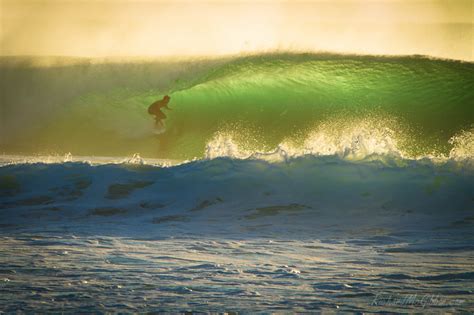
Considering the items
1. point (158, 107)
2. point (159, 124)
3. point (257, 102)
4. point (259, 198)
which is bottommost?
point (259, 198)

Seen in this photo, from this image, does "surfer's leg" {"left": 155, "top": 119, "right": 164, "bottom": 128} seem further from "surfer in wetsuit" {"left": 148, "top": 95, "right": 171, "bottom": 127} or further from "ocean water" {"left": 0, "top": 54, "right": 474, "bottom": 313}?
"surfer in wetsuit" {"left": 148, "top": 95, "right": 171, "bottom": 127}

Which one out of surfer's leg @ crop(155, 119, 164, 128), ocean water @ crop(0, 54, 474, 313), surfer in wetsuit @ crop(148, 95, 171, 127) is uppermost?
surfer in wetsuit @ crop(148, 95, 171, 127)

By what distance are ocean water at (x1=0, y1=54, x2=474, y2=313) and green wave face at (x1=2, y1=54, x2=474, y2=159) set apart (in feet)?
0.12

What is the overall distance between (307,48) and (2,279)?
43.2 ft

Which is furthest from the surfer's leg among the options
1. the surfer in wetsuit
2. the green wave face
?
the surfer in wetsuit

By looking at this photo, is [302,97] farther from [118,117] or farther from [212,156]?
A: [212,156]

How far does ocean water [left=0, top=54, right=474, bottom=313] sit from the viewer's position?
4.72 m

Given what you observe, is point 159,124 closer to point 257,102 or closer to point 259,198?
point 257,102

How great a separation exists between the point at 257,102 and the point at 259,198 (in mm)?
8976

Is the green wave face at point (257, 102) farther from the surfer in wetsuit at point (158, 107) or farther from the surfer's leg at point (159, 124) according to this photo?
the surfer in wetsuit at point (158, 107)

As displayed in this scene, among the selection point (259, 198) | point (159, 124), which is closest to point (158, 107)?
point (159, 124)

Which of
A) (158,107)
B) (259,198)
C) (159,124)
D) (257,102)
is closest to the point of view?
(259,198)

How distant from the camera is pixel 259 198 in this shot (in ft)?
27.9

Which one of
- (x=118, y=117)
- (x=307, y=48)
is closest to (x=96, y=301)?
(x=307, y=48)
